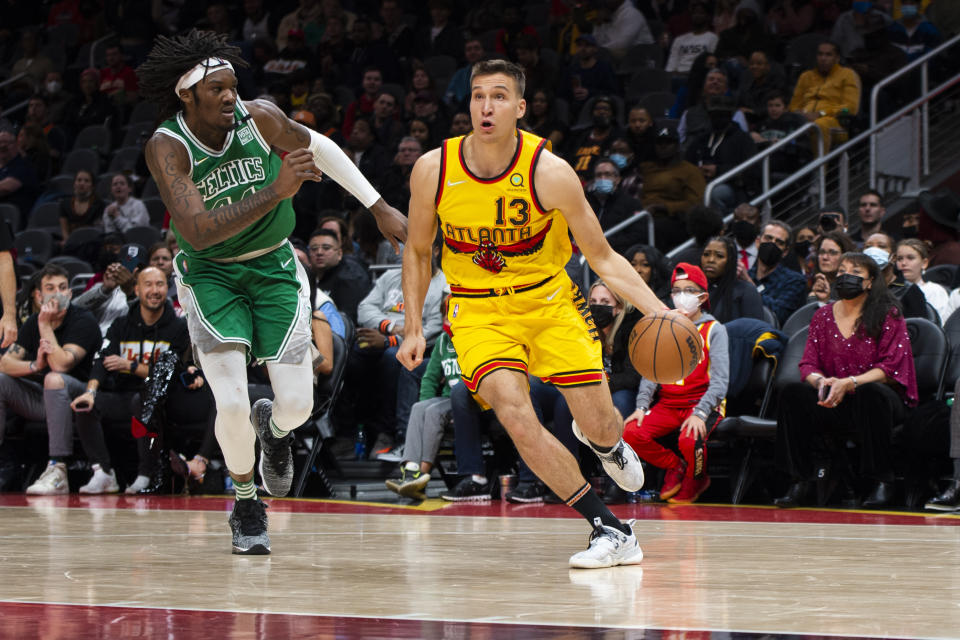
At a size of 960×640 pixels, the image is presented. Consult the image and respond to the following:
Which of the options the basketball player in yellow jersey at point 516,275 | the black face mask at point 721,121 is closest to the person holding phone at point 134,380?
the basketball player in yellow jersey at point 516,275

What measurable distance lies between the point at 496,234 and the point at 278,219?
107 cm

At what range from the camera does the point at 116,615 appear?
11.9 feet

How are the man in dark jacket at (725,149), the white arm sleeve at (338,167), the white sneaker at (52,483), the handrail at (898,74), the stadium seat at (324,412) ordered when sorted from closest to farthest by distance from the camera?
the white arm sleeve at (338,167)
the stadium seat at (324,412)
the white sneaker at (52,483)
the handrail at (898,74)
the man in dark jacket at (725,149)

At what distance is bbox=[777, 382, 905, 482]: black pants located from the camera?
7.23 meters

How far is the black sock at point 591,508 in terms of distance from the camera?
477 centimetres

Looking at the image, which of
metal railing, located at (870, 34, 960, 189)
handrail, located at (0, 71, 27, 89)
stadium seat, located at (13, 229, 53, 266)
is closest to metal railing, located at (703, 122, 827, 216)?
metal railing, located at (870, 34, 960, 189)

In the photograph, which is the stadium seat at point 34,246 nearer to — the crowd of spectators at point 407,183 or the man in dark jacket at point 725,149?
the crowd of spectators at point 407,183

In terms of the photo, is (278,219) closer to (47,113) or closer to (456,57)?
(456,57)

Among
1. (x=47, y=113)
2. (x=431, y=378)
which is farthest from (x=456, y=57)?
(x=431, y=378)

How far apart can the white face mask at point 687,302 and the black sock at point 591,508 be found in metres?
2.78

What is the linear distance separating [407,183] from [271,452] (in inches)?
252

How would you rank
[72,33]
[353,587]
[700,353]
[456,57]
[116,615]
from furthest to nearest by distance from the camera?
[72,33] → [456,57] → [700,353] → [353,587] → [116,615]

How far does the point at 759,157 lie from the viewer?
10.4 m

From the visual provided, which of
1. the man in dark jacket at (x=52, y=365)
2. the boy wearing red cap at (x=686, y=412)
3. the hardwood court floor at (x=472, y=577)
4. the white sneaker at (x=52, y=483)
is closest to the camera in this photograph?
the hardwood court floor at (x=472, y=577)
